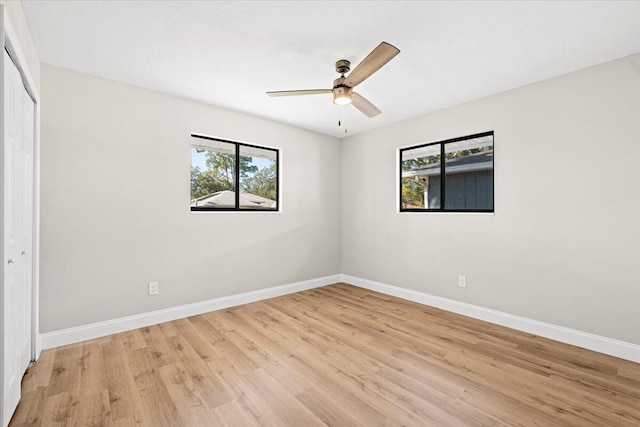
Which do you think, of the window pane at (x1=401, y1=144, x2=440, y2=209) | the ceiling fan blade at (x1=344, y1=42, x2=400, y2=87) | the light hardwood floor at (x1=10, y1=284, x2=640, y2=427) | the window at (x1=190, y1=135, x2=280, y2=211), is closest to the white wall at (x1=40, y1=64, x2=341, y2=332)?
the window at (x1=190, y1=135, x2=280, y2=211)

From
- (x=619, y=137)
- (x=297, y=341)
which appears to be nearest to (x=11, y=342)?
(x=297, y=341)

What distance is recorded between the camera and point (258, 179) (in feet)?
13.5

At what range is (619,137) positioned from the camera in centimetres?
249

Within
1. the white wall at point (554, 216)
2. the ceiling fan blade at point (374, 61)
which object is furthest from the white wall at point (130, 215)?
the white wall at point (554, 216)

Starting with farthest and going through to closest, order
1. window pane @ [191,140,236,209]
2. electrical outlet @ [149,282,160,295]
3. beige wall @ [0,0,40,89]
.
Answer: window pane @ [191,140,236,209]
electrical outlet @ [149,282,160,295]
beige wall @ [0,0,40,89]

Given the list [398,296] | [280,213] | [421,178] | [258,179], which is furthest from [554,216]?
[258,179]

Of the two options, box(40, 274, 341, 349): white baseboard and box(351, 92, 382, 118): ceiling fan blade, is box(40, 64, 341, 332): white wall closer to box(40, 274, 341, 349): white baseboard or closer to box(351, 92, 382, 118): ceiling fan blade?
box(40, 274, 341, 349): white baseboard

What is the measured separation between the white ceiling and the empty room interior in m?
0.02

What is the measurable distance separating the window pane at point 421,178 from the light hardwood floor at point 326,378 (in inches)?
63.6

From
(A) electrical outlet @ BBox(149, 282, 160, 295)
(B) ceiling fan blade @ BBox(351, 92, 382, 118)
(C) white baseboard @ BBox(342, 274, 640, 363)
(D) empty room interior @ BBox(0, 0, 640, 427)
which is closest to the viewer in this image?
(D) empty room interior @ BBox(0, 0, 640, 427)

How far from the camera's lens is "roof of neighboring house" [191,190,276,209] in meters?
3.61

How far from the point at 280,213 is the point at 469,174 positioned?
2547 mm

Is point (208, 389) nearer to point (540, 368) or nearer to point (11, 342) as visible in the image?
point (11, 342)

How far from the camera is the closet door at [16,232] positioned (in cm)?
156
